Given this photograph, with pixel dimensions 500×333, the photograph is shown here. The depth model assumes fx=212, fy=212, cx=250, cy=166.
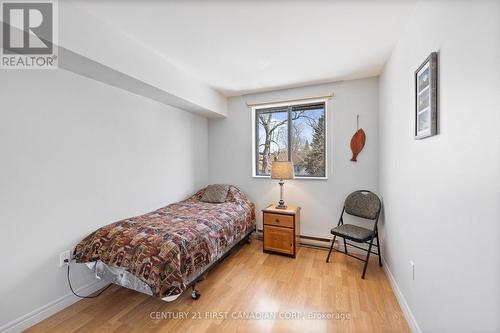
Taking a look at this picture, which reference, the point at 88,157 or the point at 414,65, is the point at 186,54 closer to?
the point at 88,157

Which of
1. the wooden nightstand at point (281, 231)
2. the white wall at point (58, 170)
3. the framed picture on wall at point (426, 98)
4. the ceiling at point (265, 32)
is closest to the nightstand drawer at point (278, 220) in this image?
the wooden nightstand at point (281, 231)

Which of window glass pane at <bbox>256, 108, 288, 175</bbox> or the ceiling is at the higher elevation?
the ceiling

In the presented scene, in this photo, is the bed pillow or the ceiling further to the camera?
the bed pillow

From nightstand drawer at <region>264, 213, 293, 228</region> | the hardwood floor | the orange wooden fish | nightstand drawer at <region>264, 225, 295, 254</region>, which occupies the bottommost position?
the hardwood floor

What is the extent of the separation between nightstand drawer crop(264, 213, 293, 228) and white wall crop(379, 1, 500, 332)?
4.18 ft

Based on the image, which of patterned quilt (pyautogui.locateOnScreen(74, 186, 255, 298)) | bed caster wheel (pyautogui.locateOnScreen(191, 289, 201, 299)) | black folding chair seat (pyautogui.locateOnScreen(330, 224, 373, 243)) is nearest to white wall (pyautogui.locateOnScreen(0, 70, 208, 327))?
patterned quilt (pyautogui.locateOnScreen(74, 186, 255, 298))

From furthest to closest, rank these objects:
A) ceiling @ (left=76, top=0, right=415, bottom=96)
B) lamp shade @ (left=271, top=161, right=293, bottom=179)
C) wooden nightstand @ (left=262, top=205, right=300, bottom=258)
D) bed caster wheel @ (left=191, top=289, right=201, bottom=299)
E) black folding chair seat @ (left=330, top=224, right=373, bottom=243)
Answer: lamp shade @ (left=271, top=161, right=293, bottom=179)
wooden nightstand @ (left=262, top=205, right=300, bottom=258)
black folding chair seat @ (left=330, top=224, right=373, bottom=243)
bed caster wheel @ (left=191, top=289, right=201, bottom=299)
ceiling @ (left=76, top=0, right=415, bottom=96)

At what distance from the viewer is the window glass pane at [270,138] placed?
350cm

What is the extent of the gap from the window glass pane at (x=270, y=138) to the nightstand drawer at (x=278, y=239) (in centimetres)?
102

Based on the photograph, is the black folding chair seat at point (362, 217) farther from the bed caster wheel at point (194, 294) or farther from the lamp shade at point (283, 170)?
the bed caster wheel at point (194, 294)

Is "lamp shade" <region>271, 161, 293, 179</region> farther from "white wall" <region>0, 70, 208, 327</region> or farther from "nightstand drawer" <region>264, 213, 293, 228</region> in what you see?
"white wall" <region>0, 70, 208, 327</region>

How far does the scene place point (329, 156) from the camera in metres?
3.10

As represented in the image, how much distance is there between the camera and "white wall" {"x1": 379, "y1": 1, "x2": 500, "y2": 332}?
0.83 metres

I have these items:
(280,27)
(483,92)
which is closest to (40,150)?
(280,27)
